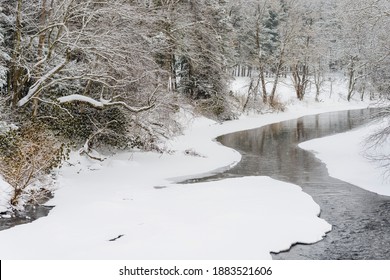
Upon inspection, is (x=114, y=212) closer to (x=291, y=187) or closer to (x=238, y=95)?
(x=291, y=187)

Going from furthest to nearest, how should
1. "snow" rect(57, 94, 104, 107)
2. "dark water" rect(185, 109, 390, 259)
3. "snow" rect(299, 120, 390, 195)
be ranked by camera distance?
1. "snow" rect(57, 94, 104, 107)
2. "snow" rect(299, 120, 390, 195)
3. "dark water" rect(185, 109, 390, 259)

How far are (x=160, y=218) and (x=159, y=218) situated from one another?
2cm

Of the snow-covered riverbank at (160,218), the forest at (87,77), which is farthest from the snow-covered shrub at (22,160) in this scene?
the snow-covered riverbank at (160,218)

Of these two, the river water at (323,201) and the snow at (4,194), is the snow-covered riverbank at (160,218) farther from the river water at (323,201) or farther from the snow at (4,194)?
the snow at (4,194)

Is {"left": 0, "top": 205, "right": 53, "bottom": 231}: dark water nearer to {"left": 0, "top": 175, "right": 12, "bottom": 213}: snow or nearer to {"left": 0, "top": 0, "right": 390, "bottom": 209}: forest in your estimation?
{"left": 0, "top": 175, "right": 12, "bottom": 213}: snow

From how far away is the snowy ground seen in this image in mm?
8211

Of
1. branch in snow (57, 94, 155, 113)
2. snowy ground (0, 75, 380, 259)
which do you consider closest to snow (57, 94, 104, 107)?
branch in snow (57, 94, 155, 113)

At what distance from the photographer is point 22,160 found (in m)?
10.8

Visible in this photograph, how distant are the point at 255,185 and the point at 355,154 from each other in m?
8.00

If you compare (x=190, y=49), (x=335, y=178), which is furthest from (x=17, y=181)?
(x=190, y=49)

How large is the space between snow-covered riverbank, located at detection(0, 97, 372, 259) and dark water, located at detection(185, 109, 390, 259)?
0.44 m

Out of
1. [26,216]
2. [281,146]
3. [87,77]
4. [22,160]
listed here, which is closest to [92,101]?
[87,77]

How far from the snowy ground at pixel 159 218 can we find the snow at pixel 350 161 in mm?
2778

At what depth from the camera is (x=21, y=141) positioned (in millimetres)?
12430
